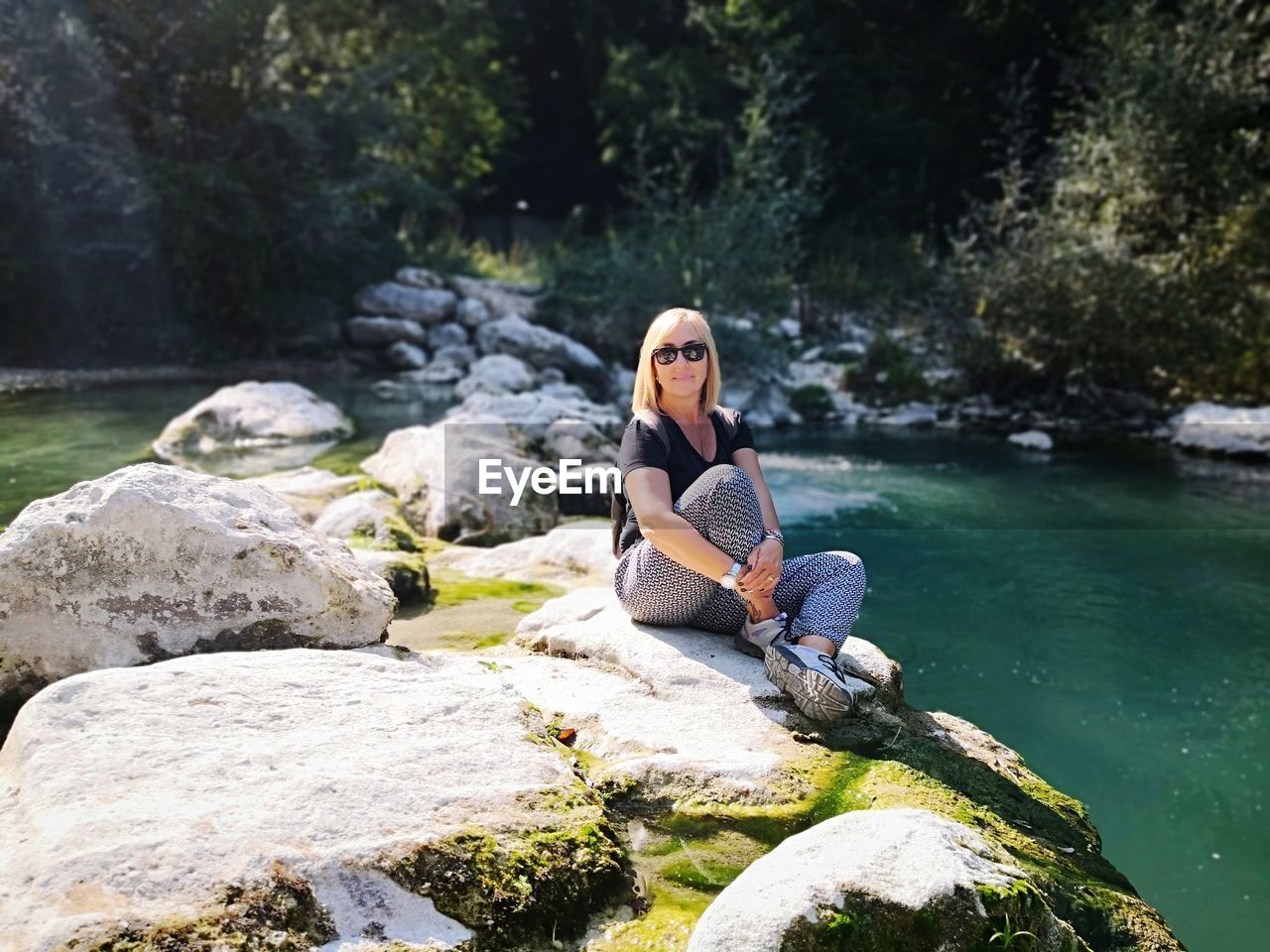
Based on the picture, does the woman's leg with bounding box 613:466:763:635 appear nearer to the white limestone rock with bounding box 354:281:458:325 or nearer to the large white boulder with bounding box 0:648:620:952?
the large white boulder with bounding box 0:648:620:952

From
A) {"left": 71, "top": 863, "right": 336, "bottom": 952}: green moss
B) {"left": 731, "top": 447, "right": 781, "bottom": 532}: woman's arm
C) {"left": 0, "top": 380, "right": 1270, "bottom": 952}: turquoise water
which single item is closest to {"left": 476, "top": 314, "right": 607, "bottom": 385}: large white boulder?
{"left": 0, "top": 380, "right": 1270, "bottom": 952}: turquoise water

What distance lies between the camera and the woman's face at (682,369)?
10.3 feet

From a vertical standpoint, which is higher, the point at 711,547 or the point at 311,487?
the point at 711,547

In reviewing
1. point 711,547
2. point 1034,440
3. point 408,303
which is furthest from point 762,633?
point 408,303

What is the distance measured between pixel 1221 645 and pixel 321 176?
11636 millimetres

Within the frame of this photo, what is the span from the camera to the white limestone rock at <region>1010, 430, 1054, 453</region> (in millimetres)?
10078

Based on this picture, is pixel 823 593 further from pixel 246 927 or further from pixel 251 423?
pixel 251 423

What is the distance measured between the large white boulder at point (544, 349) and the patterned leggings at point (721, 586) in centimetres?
915

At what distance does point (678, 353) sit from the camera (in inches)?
123

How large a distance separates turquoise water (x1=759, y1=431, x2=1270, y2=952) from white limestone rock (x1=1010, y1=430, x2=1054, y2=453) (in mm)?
445

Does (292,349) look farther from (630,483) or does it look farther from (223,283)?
(630,483)

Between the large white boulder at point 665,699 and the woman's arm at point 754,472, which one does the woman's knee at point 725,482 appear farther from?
the large white boulder at point 665,699

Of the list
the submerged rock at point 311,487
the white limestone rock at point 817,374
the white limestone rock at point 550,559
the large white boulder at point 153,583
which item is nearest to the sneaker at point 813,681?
the large white boulder at point 153,583

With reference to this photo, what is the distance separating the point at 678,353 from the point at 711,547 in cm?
61
